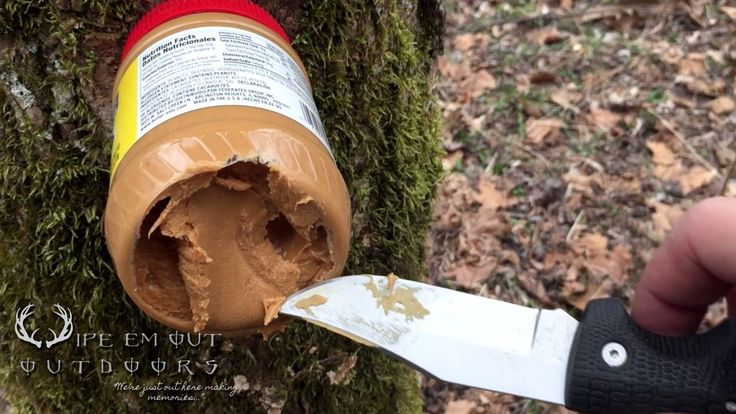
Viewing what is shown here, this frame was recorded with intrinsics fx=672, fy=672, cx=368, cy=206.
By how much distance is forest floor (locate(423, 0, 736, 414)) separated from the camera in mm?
2500

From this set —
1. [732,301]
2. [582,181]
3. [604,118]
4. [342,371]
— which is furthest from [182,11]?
[604,118]

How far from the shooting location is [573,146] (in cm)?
297

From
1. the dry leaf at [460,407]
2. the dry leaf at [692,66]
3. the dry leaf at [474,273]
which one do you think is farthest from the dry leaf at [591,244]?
the dry leaf at [692,66]

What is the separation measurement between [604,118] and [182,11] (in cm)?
244

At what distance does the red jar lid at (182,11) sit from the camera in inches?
40.7

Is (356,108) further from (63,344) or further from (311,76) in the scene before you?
(63,344)

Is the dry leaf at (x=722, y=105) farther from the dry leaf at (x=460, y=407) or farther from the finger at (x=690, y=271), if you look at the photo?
the finger at (x=690, y=271)

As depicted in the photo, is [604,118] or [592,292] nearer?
[592,292]

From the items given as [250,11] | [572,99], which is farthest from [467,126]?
[250,11]

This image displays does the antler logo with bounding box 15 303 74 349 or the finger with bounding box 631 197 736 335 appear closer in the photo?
the finger with bounding box 631 197 736 335

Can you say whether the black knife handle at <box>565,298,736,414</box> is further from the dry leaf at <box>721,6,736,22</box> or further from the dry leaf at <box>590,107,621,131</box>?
the dry leaf at <box>721,6,736,22</box>

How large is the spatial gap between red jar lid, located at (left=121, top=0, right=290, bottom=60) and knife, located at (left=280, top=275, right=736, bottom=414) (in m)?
0.44

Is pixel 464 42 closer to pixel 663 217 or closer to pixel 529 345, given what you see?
pixel 663 217

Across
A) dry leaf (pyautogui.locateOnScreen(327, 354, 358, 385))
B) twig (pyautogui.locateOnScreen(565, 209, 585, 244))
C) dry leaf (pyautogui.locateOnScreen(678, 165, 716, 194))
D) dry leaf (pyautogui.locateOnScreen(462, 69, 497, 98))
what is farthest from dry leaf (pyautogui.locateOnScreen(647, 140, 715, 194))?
dry leaf (pyautogui.locateOnScreen(327, 354, 358, 385))
